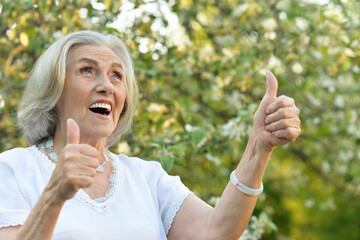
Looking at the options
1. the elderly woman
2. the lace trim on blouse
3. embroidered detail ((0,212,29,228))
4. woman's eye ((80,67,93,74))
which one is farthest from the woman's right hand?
woman's eye ((80,67,93,74))

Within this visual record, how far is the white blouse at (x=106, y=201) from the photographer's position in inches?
74.1

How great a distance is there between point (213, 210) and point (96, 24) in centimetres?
190

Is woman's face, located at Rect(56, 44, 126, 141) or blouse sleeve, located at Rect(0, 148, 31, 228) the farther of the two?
woman's face, located at Rect(56, 44, 126, 141)

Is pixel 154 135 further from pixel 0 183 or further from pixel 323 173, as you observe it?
pixel 323 173

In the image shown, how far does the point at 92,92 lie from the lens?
212 cm

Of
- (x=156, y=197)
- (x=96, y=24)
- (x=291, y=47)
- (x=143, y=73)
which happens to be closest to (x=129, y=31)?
(x=96, y=24)

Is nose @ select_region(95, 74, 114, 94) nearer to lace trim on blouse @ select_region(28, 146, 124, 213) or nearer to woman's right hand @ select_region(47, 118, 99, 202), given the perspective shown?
lace trim on blouse @ select_region(28, 146, 124, 213)

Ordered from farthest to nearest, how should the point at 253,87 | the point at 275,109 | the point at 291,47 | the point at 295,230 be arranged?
the point at 295,230, the point at 253,87, the point at 291,47, the point at 275,109

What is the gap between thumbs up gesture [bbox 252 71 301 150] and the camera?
1.72 meters

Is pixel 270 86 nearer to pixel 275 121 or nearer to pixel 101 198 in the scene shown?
pixel 275 121

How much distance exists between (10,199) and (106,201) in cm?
39

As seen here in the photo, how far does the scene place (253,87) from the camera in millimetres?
4348

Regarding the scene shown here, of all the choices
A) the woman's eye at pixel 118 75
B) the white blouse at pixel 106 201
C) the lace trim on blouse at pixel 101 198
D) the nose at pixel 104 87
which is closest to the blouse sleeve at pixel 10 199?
the white blouse at pixel 106 201

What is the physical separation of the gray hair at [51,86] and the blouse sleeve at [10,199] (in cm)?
30
